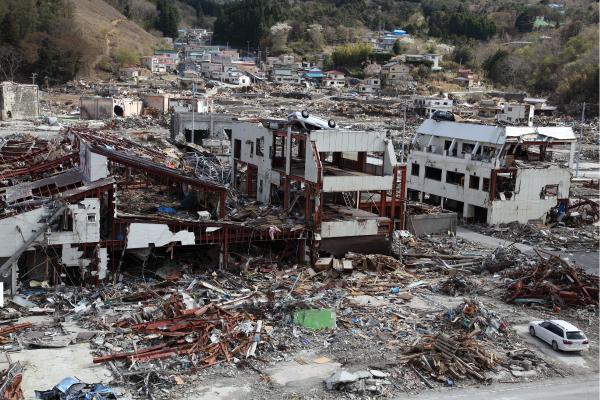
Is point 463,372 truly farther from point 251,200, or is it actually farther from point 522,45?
point 522,45

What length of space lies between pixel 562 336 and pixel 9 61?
79.7 m

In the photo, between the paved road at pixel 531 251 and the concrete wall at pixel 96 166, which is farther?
the paved road at pixel 531 251

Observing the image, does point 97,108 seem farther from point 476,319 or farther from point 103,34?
point 476,319

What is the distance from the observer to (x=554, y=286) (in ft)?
72.8

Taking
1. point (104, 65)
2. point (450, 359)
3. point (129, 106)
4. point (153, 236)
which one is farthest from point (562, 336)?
point (104, 65)

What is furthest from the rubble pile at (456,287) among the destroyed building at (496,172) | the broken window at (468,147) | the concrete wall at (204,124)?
the concrete wall at (204,124)

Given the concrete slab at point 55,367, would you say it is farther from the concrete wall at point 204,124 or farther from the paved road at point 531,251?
Answer: the concrete wall at point 204,124

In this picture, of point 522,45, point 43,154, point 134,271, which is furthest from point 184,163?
point 522,45

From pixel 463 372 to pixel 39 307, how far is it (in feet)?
38.4

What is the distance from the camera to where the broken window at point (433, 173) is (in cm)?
3656

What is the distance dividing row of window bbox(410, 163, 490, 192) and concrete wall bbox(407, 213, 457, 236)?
3392 millimetres

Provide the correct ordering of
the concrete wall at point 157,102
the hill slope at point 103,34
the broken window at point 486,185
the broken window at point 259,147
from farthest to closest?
the hill slope at point 103,34 < the concrete wall at point 157,102 < the broken window at point 486,185 < the broken window at point 259,147

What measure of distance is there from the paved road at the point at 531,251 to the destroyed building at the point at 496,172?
1.86 metres

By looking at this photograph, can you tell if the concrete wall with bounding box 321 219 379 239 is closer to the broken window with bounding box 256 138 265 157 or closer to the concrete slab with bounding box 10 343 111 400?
the broken window with bounding box 256 138 265 157
